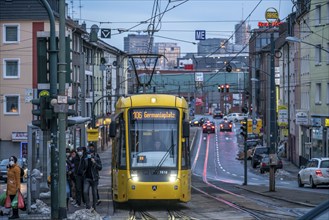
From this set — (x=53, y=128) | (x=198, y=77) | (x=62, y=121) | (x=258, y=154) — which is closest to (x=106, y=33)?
(x=53, y=128)

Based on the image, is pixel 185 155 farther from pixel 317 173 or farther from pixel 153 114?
pixel 317 173

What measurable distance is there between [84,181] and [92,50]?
59.4 metres

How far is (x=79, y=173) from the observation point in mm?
20781

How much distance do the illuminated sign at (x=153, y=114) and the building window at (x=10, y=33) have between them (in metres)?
41.6

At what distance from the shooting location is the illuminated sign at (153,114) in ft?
66.3

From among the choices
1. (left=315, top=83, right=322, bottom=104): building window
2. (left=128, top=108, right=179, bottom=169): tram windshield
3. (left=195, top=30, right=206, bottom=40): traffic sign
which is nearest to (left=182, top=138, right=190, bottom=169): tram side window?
(left=128, top=108, right=179, bottom=169): tram windshield

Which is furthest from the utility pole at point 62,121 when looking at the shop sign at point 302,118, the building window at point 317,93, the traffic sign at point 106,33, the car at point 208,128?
the car at point 208,128

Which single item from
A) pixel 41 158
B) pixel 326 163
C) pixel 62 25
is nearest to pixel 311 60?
pixel 326 163

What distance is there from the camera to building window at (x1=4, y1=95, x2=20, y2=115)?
198ft

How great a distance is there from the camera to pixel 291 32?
64.3 metres

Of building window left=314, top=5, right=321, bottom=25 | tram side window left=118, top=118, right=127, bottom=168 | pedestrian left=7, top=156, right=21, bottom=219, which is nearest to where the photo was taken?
pedestrian left=7, top=156, right=21, bottom=219

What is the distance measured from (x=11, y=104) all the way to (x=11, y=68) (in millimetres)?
2955

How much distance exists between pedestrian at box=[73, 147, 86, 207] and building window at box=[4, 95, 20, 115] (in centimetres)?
3881

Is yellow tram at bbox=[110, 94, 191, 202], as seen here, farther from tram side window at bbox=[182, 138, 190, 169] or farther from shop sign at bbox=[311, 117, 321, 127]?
shop sign at bbox=[311, 117, 321, 127]
